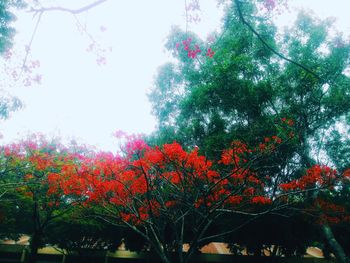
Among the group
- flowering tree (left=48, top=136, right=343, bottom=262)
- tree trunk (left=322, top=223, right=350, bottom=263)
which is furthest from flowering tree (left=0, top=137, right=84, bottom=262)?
tree trunk (left=322, top=223, right=350, bottom=263)

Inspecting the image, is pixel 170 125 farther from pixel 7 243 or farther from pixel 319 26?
pixel 7 243

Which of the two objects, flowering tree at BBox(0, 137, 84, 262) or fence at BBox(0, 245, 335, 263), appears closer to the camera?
flowering tree at BBox(0, 137, 84, 262)

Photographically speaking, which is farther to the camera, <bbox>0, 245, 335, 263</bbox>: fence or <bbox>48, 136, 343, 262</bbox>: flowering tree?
<bbox>0, 245, 335, 263</bbox>: fence

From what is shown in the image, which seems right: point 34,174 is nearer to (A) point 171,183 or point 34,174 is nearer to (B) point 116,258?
(A) point 171,183

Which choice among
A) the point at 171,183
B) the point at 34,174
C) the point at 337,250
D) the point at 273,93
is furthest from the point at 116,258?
the point at 273,93

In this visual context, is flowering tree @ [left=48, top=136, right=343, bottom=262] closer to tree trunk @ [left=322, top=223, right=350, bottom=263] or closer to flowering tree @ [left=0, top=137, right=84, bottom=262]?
flowering tree @ [left=0, top=137, right=84, bottom=262]

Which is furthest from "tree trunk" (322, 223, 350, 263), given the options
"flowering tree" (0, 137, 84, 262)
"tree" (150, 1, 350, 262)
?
"flowering tree" (0, 137, 84, 262)

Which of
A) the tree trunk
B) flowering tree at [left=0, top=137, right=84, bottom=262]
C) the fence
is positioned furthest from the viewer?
the fence

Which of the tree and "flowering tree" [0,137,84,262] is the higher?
the tree

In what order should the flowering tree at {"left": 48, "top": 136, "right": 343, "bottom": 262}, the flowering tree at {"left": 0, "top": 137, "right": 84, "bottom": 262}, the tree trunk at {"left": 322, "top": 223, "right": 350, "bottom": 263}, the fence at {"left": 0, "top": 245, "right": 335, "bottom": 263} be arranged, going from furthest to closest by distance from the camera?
1. the fence at {"left": 0, "top": 245, "right": 335, "bottom": 263}
2. the flowering tree at {"left": 0, "top": 137, "right": 84, "bottom": 262}
3. the tree trunk at {"left": 322, "top": 223, "right": 350, "bottom": 263}
4. the flowering tree at {"left": 48, "top": 136, "right": 343, "bottom": 262}

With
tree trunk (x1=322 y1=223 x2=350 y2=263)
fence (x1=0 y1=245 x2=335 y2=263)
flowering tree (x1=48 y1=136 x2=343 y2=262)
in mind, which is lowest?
fence (x1=0 y1=245 x2=335 y2=263)

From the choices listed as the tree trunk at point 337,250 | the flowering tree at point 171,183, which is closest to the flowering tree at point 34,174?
the flowering tree at point 171,183

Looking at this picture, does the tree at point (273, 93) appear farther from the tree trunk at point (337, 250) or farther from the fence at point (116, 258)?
the fence at point (116, 258)

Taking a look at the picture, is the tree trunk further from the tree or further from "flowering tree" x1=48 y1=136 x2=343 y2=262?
"flowering tree" x1=48 y1=136 x2=343 y2=262
